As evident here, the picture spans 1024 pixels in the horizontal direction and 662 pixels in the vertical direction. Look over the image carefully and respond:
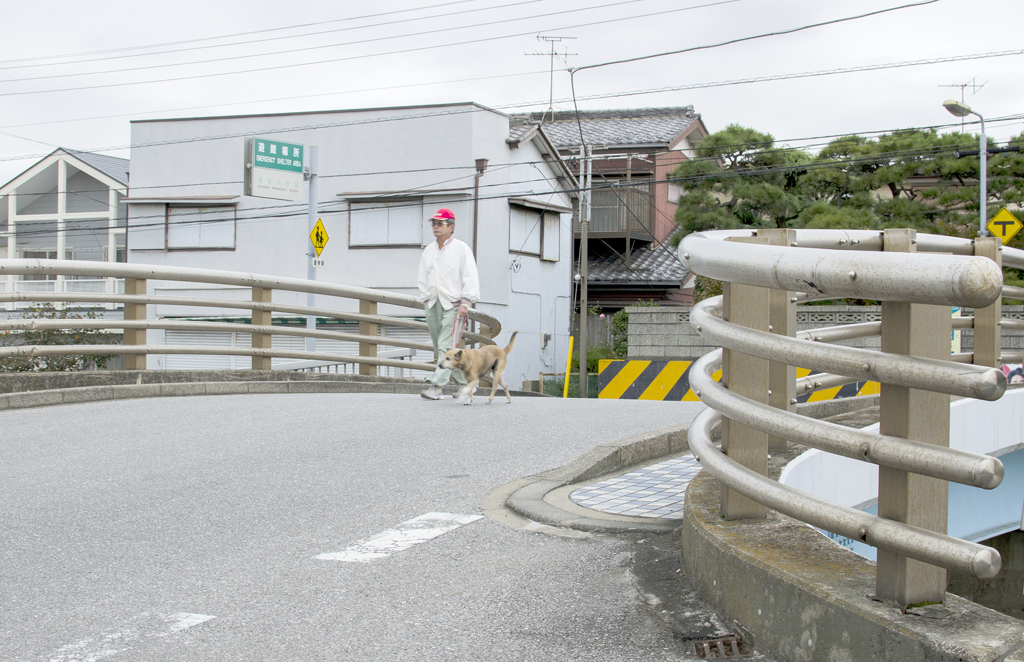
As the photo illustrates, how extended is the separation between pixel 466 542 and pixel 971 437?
4.23 meters

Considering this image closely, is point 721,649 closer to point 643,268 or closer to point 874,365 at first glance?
point 874,365

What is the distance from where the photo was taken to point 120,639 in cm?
288

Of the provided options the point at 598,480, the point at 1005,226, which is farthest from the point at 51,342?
the point at 1005,226

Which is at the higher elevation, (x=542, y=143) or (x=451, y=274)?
(x=542, y=143)

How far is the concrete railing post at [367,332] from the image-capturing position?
11.3 metres

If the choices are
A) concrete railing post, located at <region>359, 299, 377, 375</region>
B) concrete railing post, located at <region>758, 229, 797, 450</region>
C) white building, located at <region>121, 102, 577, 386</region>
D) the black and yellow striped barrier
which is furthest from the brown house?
concrete railing post, located at <region>758, 229, 797, 450</region>

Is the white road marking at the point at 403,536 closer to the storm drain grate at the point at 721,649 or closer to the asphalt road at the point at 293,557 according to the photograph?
the asphalt road at the point at 293,557

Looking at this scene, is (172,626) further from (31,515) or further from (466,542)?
(31,515)

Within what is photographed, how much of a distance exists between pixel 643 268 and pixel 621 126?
5.98 meters

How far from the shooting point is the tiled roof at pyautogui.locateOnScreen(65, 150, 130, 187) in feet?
108

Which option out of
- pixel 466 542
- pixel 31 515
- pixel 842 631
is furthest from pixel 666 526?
pixel 31 515

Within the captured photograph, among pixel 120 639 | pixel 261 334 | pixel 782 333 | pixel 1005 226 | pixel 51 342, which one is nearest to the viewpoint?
pixel 120 639

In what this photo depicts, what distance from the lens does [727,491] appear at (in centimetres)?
314

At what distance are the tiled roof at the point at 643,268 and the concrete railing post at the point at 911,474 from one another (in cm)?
2966
